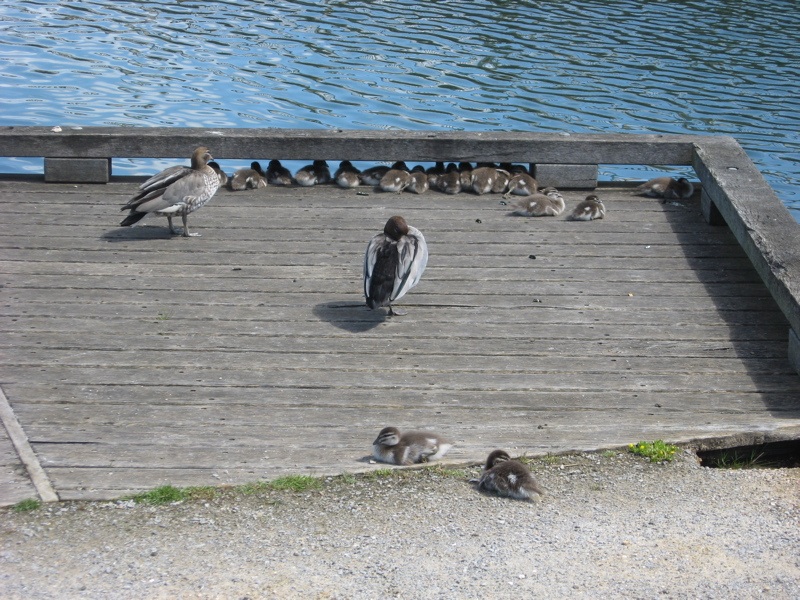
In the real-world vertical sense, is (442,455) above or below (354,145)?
below

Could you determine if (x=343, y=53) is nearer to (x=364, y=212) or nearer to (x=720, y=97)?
(x=720, y=97)

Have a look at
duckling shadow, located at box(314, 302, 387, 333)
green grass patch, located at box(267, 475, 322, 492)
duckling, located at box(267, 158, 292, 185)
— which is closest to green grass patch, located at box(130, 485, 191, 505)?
green grass patch, located at box(267, 475, 322, 492)

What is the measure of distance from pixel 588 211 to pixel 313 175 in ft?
8.46

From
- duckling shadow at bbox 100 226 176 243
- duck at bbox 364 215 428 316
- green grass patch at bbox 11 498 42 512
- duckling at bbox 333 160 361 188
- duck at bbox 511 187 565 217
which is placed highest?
duck at bbox 364 215 428 316

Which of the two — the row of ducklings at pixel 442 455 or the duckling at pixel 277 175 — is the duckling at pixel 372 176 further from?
the row of ducklings at pixel 442 455

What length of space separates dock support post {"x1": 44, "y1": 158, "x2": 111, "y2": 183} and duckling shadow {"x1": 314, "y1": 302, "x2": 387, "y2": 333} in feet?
10.8

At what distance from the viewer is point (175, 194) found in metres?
8.48

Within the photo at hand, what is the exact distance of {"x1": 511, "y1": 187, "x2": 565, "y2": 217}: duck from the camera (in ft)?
30.1

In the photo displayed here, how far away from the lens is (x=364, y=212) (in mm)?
9297

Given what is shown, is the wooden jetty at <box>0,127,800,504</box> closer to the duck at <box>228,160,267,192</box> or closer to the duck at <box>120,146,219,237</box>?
the duck at <box>228,160,267,192</box>

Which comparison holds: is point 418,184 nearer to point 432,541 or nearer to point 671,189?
point 671,189

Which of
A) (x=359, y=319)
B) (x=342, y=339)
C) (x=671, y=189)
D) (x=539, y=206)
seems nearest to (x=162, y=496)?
(x=342, y=339)

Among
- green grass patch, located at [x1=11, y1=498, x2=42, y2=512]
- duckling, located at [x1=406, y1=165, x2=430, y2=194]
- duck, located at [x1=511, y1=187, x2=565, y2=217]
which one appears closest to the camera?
green grass patch, located at [x1=11, y1=498, x2=42, y2=512]

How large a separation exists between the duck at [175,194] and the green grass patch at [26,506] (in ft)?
12.5
